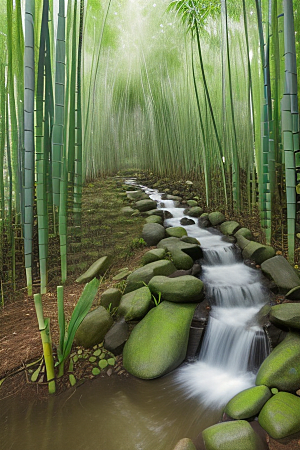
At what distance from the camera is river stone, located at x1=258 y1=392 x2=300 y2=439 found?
1113 millimetres

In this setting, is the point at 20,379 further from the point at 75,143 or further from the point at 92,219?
the point at 75,143

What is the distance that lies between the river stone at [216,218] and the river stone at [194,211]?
107mm

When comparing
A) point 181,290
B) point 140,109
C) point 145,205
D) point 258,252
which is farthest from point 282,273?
point 140,109

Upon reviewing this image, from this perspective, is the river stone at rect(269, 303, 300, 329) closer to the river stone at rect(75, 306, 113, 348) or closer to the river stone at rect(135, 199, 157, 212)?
the river stone at rect(75, 306, 113, 348)

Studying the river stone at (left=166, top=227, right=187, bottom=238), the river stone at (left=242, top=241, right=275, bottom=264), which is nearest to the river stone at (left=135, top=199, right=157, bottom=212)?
the river stone at (left=166, top=227, right=187, bottom=238)

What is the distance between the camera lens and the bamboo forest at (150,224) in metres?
1.32

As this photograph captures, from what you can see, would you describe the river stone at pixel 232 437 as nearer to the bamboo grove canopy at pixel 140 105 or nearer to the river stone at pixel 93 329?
the river stone at pixel 93 329

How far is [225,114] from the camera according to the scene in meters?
2.43

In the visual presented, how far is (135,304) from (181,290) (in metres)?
0.31

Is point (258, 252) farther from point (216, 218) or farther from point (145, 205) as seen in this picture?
point (145, 205)

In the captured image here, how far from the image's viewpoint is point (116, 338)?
5.56 ft

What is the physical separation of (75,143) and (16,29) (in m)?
0.69

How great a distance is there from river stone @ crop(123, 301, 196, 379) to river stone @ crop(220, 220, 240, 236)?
100 centimetres

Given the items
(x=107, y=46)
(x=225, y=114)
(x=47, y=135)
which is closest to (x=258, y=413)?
(x=47, y=135)
